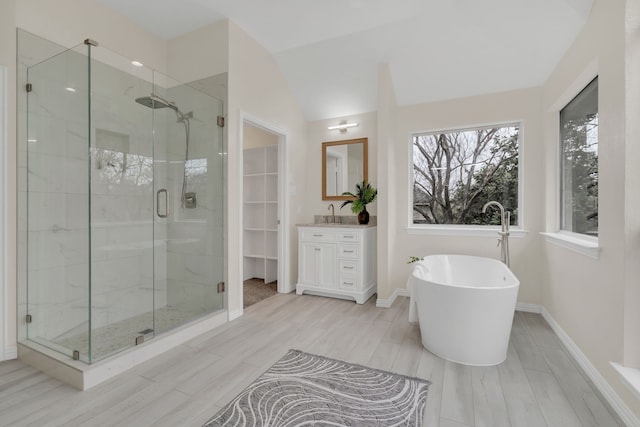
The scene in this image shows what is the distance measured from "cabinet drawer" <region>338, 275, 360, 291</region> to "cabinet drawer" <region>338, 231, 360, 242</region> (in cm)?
44

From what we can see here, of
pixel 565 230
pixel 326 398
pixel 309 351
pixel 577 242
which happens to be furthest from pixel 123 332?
pixel 565 230

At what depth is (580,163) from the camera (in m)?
2.54

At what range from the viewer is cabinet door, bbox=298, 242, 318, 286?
3783 mm

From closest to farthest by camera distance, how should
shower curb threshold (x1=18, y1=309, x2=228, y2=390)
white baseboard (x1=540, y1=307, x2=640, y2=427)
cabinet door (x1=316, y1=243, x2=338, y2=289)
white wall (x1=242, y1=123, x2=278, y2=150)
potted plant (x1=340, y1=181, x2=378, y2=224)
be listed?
white baseboard (x1=540, y1=307, x2=640, y2=427) → shower curb threshold (x1=18, y1=309, x2=228, y2=390) → cabinet door (x1=316, y1=243, x2=338, y2=289) → potted plant (x1=340, y1=181, x2=378, y2=224) → white wall (x1=242, y1=123, x2=278, y2=150)

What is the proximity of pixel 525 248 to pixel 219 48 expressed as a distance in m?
3.78

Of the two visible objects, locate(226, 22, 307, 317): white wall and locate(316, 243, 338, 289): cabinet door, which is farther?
locate(316, 243, 338, 289): cabinet door

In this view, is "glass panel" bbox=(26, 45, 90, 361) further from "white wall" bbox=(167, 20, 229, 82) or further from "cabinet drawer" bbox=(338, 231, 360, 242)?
"cabinet drawer" bbox=(338, 231, 360, 242)

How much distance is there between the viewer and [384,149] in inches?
133

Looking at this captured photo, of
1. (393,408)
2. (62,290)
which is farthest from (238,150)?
(393,408)

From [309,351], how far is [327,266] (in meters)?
1.46

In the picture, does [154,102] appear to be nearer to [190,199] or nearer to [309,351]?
[190,199]

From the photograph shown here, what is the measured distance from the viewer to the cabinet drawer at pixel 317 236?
3678 millimetres

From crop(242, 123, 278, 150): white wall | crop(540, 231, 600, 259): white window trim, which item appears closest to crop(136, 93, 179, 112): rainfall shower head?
crop(242, 123, 278, 150): white wall

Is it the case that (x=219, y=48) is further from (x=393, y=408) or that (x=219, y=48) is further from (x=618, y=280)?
A: (x=618, y=280)
